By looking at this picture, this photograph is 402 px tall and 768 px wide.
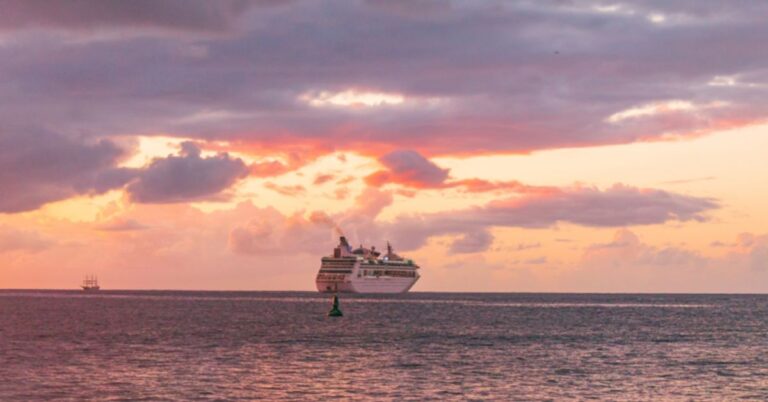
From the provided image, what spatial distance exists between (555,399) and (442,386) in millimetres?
7703

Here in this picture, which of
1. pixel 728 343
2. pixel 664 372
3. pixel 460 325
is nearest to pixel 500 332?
pixel 460 325

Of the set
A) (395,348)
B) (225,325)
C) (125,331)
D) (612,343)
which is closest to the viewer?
(395,348)

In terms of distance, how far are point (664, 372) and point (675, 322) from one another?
8006cm

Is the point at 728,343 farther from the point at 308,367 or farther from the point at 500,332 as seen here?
the point at 308,367

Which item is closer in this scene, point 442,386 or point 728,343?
point 442,386

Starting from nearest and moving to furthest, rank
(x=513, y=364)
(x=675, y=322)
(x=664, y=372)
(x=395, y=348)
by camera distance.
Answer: (x=664, y=372) < (x=513, y=364) < (x=395, y=348) < (x=675, y=322)

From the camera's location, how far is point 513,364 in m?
75.8

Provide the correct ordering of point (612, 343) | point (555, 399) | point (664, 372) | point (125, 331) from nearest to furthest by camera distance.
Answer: point (555, 399), point (664, 372), point (612, 343), point (125, 331)

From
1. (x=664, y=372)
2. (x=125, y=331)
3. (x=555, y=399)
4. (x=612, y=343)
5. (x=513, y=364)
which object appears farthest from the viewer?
(x=125, y=331)

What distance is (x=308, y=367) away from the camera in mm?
72312

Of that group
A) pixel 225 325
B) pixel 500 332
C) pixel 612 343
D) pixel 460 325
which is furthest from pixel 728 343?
pixel 225 325

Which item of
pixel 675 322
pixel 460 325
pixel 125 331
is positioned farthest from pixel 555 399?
pixel 675 322

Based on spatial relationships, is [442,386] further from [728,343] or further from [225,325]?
[225,325]

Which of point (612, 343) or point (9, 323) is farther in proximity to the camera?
point (9, 323)
